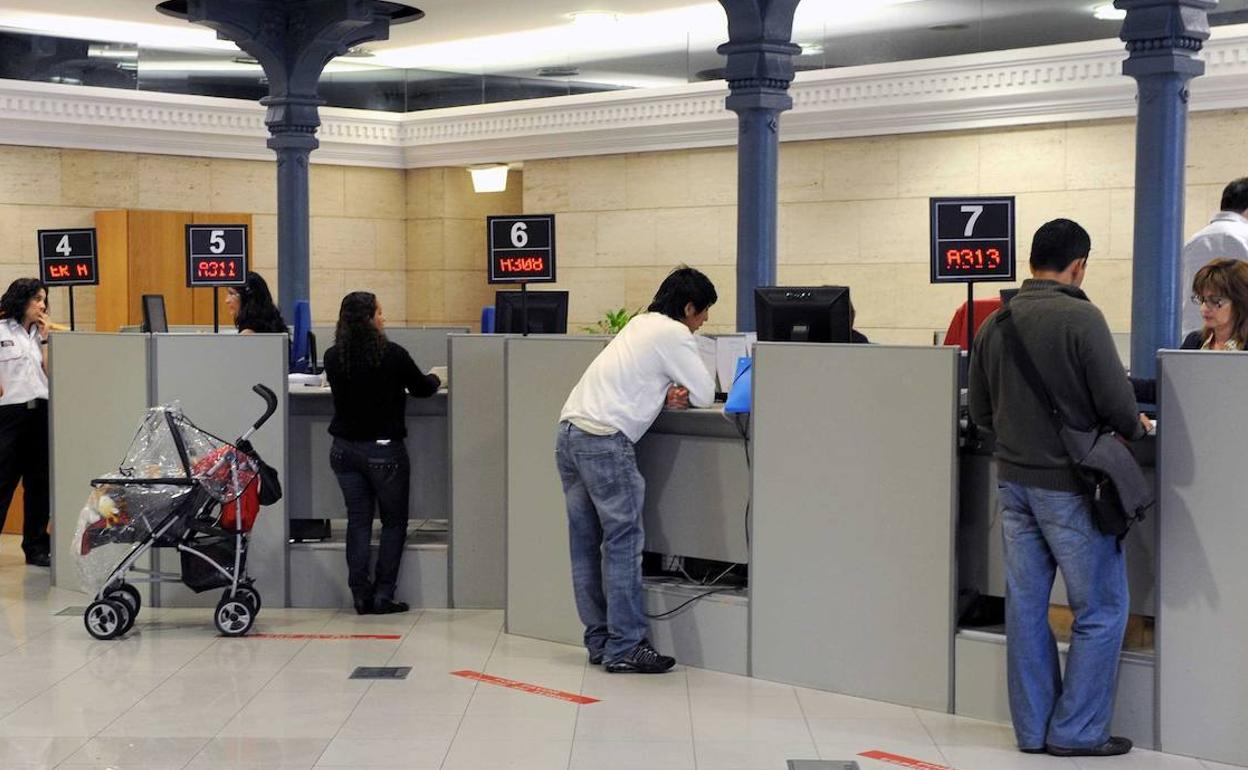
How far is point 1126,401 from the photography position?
14.5ft

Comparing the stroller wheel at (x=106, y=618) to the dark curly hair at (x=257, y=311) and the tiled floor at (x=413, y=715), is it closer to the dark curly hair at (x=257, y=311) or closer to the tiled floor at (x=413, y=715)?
the tiled floor at (x=413, y=715)

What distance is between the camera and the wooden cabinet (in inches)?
512

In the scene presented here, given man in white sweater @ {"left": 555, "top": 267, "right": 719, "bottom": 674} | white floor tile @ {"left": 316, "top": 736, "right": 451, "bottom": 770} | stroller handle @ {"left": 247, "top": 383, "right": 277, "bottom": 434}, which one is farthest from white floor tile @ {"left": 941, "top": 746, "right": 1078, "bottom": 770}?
stroller handle @ {"left": 247, "top": 383, "right": 277, "bottom": 434}

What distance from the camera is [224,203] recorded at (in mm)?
13914

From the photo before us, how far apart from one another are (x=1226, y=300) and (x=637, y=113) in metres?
8.30

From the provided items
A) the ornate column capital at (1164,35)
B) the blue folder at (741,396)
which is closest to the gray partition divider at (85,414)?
the blue folder at (741,396)

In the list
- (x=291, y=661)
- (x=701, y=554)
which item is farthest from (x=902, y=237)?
(x=291, y=661)

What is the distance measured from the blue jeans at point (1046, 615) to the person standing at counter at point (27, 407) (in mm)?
5395

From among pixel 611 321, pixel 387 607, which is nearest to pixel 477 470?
pixel 387 607

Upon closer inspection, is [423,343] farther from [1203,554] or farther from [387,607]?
[1203,554]

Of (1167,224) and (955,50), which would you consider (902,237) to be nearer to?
(955,50)

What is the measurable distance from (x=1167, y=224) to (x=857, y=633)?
2136 mm

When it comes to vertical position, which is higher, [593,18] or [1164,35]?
[593,18]

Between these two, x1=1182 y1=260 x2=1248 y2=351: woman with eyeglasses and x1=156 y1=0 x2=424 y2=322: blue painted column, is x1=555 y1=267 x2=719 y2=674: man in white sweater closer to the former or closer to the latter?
x1=1182 y1=260 x2=1248 y2=351: woman with eyeglasses
